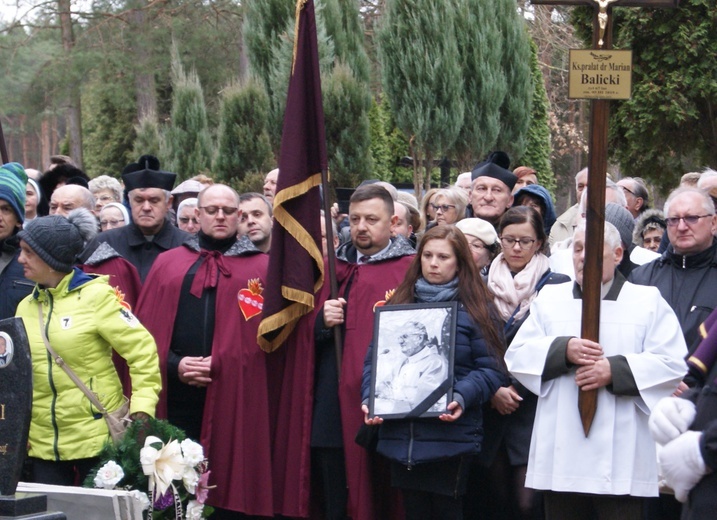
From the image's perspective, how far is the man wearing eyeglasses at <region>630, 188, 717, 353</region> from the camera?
236 inches

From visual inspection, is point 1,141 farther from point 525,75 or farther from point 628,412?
point 525,75

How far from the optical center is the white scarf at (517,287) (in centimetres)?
607

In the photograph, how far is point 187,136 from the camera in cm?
1975

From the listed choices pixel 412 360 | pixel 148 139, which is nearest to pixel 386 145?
pixel 148 139

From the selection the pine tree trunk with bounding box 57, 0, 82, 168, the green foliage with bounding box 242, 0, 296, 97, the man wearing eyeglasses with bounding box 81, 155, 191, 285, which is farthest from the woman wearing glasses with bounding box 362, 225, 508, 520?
the pine tree trunk with bounding box 57, 0, 82, 168

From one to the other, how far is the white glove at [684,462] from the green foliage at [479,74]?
38.1 feet

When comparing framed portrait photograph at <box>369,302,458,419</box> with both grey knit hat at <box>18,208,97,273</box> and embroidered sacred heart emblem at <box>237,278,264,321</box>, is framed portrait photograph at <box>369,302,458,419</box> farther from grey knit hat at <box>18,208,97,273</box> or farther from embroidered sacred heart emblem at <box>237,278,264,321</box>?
grey knit hat at <box>18,208,97,273</box>

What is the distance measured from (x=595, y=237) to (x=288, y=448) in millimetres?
2424

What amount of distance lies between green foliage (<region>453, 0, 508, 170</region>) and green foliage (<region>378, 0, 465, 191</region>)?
0.67 feet

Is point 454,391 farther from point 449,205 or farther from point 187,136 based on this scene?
point 187,136

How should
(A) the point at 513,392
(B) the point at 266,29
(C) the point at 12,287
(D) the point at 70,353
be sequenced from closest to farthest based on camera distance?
(D) the point at 70,353 → (A) the point at 513,392 → (C) the point at 12,287 → (B) the point at 266,29

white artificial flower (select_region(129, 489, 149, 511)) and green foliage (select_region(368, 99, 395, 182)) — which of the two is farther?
green foliage (select_region(368, 99, 395, 182))

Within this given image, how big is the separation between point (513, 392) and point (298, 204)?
1.72m

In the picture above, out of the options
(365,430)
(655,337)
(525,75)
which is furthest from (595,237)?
(525,75)
